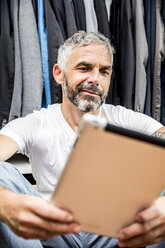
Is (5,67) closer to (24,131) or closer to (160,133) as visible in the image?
(24,131)

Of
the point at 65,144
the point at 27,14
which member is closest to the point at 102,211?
the point at 65,144

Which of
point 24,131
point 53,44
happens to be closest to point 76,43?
point 53,44

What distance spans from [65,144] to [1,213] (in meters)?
0.44

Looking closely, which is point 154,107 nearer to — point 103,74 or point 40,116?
point 103,74

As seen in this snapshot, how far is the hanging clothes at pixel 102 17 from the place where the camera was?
4.20ft

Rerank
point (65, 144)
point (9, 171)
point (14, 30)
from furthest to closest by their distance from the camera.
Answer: point (14, 30), point (65, 144), point (9, 171)

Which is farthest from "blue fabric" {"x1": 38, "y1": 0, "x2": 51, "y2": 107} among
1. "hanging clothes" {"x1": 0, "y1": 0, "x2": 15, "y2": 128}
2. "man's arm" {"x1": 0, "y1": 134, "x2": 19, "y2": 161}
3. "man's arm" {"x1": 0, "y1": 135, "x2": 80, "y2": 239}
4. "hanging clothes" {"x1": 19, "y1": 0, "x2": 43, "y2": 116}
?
"man's arm" {"x1": 0, "y1": 135, "x2": 80, "y2": 239}

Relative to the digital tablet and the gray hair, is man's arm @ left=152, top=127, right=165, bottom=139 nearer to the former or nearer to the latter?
the gray hair

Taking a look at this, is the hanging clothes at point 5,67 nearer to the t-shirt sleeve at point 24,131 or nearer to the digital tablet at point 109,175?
the t-shirt sleeve at point 24,131

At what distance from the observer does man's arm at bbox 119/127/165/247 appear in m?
0.47

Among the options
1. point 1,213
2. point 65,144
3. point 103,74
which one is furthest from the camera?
point 103,74

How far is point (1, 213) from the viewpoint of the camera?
533 mm

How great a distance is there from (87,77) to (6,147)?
0.39 m

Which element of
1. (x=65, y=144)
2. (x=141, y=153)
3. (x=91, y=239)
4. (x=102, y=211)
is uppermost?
(x=141, y=153)
